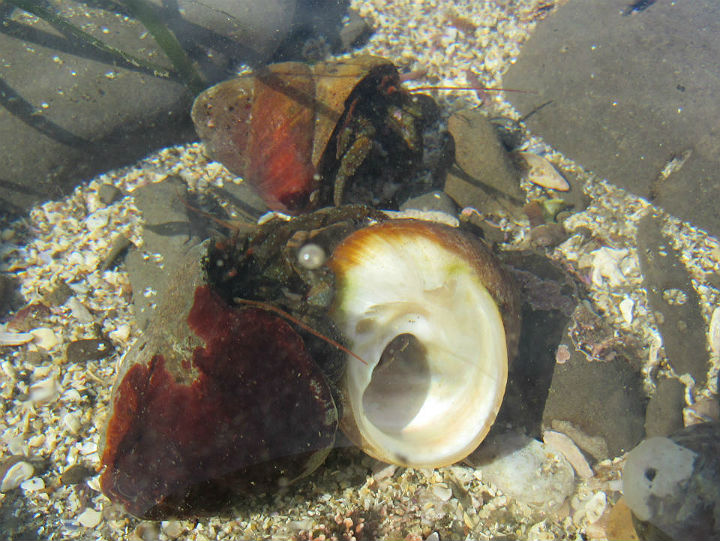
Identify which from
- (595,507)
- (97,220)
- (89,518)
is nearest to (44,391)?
(89,518)

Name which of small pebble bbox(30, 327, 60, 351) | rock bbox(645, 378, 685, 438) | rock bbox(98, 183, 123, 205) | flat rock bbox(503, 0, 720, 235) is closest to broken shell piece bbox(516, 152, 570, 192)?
flat rock bbox(503, 0, 720, 235)

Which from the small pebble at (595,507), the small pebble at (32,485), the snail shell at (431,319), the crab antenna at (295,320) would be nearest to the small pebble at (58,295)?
the small pebble at (32,485)

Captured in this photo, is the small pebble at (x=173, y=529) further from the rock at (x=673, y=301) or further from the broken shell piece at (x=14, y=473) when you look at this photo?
the rock at (x=673, y=301)

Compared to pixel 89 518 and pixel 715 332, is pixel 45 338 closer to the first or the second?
pixel 89 518

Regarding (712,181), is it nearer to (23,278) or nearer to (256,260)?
(256,260)

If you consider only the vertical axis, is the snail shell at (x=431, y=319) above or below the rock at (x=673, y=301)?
below

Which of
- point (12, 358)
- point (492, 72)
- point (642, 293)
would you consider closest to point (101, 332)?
point (12, 358)

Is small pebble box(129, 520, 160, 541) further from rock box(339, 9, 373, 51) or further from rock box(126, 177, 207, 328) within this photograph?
rock box(339, 9, 373, 51)
